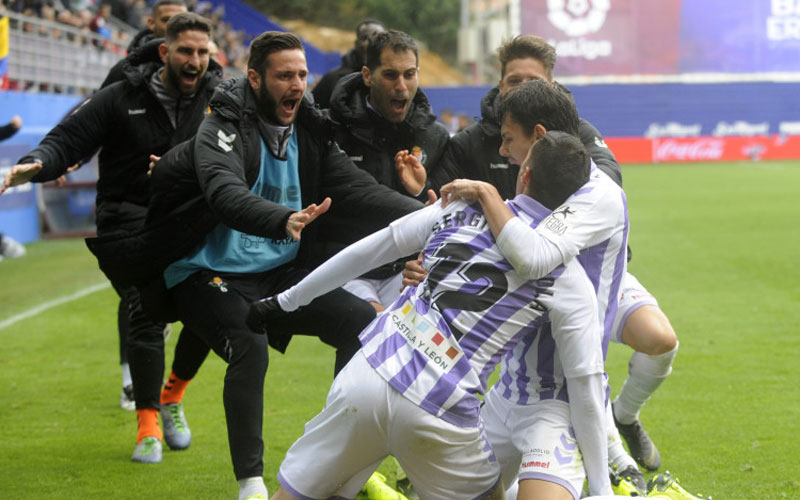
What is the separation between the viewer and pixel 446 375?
3.29m

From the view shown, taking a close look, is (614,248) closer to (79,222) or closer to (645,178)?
(79,222)

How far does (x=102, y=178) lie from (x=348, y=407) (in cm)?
307

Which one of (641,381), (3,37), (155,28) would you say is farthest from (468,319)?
(3,37)

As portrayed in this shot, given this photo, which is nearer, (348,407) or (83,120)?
(348,407)

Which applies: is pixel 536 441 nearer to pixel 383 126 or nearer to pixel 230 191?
pixel 230 191

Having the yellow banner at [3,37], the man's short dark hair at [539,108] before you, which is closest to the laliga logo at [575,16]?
the yellow banner at [3,37]

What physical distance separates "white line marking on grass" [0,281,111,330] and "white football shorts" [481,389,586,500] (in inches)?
269

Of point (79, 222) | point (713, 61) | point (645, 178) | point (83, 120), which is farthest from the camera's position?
point (713, 61)

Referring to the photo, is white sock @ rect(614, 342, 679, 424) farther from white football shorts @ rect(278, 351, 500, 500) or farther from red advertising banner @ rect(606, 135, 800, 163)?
red advertising banner @ rect(606, 135, 800, 163)

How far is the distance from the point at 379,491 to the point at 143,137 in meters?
2.38

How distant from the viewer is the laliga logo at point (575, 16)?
122 ft

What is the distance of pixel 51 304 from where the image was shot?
34.6 feet

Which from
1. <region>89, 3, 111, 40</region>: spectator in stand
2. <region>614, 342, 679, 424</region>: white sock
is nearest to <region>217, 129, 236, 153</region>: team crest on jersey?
<region>614, 342, 679, 424</region>: white sock

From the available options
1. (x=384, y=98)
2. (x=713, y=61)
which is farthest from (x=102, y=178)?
(x=713, y=61)
